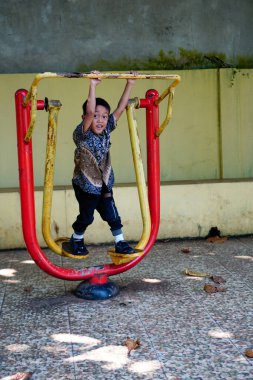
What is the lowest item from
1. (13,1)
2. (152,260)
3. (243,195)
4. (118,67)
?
(152,260)

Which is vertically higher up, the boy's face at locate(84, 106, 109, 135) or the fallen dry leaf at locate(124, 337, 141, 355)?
the boy's face at locate(84, 106, 109, 135)

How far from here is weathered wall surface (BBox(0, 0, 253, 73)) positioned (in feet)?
20.7

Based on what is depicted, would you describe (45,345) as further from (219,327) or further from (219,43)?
(219,43)

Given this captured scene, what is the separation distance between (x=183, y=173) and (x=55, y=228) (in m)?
1.67

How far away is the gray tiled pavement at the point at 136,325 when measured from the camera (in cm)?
310

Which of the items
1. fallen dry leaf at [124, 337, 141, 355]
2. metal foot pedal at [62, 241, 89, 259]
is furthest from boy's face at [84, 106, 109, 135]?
fallen dry leaf at [124, 337, 141, 355]

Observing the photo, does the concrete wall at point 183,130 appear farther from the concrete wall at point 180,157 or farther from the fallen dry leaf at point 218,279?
the fallen dry leaf at point 218,279

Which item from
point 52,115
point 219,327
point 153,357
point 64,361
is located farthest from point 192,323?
point 52,115

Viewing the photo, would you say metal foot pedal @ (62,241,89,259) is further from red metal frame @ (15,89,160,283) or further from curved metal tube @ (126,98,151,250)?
curved metal tube @ (126,98,151,250)

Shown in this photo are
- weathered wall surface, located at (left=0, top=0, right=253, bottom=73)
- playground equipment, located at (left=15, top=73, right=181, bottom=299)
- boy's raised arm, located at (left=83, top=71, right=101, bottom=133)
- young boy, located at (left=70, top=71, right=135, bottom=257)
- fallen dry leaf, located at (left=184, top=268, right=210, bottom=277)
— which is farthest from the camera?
weathered wall surface, located at (left=0, top=0, right=253, bottom=73)

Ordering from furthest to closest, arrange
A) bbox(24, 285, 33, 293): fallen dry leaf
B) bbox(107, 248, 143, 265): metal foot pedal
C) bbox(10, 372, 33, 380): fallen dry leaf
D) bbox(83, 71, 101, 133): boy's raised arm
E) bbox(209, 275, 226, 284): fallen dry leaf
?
bbox(209, 275, 226, 284): fallen dry leaf
bbox(24, 285, 33, 293): fallen dry leaf
bbox(107, 248, 143, 265): metal foot pedal
bbox(83, 71, 101, 133): boy's raised arm
bbox(10, 372, 33, 380): fallen dry leaf

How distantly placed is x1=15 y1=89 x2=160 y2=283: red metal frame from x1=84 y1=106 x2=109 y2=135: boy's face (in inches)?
14.4

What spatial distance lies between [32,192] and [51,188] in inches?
6.0

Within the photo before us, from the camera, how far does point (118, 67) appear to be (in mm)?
6465
